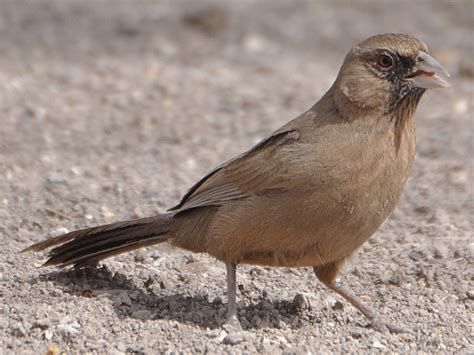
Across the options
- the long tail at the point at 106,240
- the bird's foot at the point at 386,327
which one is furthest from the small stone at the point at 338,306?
the long tail at the point at 106,240

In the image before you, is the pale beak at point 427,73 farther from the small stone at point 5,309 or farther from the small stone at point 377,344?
the small stone at point 5,309

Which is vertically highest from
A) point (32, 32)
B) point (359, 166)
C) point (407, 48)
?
point (407, 48)

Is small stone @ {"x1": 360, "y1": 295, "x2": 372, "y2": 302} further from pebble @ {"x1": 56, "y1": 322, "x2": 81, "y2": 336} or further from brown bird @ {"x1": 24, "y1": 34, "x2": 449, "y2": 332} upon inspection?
pebble @ {"x1": 56, "y1": 322, "x2": 81, "y2": 336}

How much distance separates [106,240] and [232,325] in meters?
1.04

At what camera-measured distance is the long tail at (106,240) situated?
5.96m

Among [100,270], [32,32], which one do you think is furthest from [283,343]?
[32,32]

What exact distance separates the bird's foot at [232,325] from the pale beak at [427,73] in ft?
5.58

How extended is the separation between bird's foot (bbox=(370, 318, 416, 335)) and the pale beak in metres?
1.42

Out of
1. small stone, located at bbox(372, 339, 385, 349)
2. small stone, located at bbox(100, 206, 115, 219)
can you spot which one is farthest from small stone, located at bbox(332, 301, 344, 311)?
small stone, located at bbox(100, 206, 115, 219)

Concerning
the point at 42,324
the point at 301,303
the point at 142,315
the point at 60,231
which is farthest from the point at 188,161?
the point at 42,324

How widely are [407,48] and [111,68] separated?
7285mm

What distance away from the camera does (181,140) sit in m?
10.0

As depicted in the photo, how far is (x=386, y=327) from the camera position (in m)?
5.72

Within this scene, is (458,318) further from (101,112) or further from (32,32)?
(32,32)
